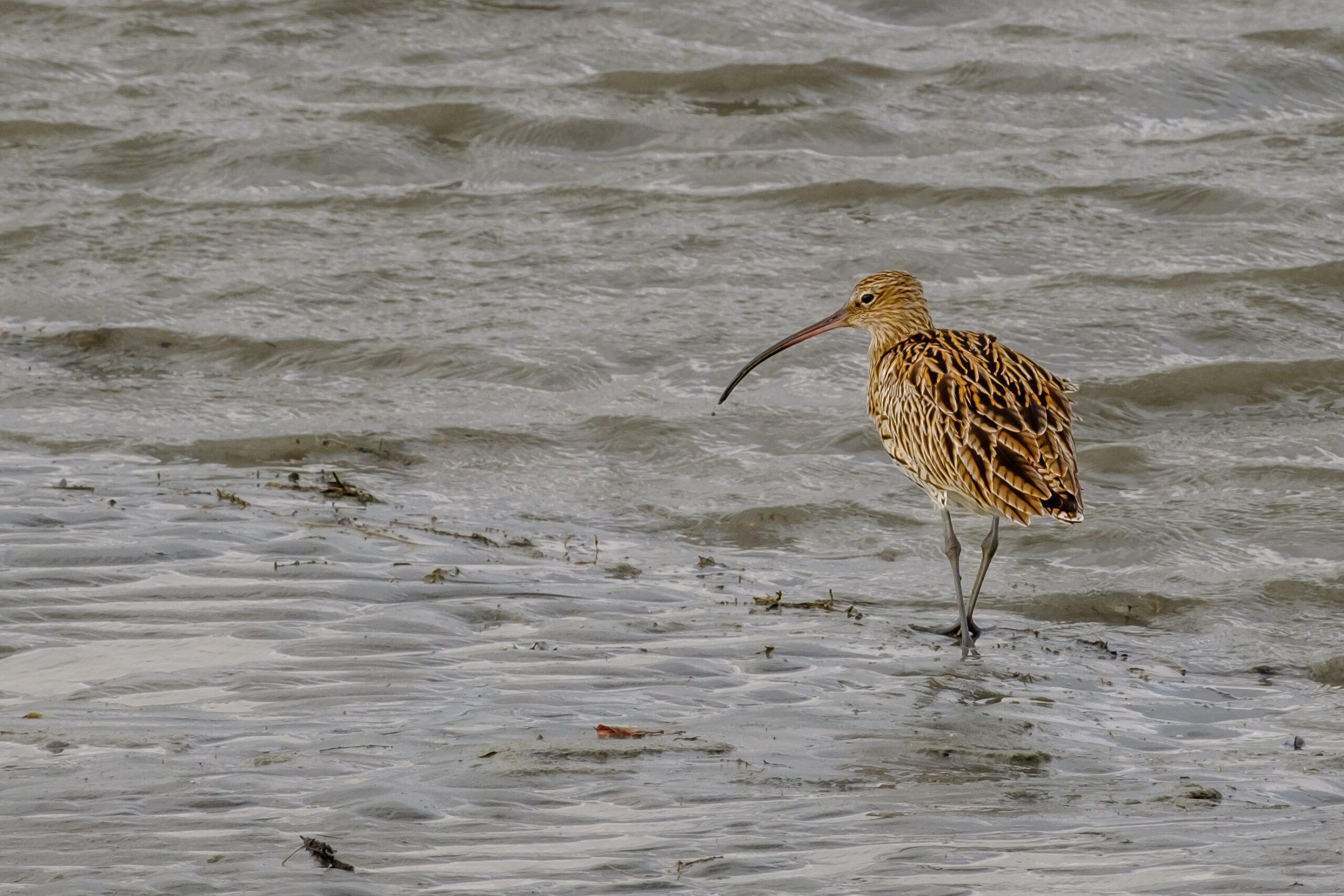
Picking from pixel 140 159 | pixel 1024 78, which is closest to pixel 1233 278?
pixel 1024 78

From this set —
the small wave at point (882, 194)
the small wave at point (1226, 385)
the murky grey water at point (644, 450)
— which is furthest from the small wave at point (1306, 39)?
the small wave at point (1226, 385)

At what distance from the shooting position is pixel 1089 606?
6.87 metres

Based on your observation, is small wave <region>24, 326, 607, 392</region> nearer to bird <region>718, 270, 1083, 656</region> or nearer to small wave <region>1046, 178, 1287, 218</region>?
bird <region>718, 270, 1083, 656</region>

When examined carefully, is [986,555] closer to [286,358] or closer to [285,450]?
[285,450]

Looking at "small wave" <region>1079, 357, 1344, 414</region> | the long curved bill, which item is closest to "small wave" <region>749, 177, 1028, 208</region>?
"small wave" <region>1079, 357, 1344, 414</region>

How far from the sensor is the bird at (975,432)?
6.28 meters

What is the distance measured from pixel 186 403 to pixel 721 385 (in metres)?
2.44

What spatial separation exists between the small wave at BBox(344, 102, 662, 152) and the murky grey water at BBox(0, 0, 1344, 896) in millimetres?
35

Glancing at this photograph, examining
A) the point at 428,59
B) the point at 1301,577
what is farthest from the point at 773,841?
the point at 428,59

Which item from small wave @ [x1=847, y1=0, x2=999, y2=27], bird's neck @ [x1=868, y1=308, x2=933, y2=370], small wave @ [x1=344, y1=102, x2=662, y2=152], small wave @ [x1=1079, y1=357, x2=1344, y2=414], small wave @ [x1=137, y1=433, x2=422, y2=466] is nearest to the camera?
bird's neck @ [x1=868, y1=308, x2=933, y2=370]

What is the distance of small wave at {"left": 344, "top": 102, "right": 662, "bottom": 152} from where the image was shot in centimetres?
1235

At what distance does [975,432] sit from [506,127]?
6681mm

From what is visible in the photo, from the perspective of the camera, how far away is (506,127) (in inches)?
492

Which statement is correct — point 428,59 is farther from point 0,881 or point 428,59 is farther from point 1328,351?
point 0,881
